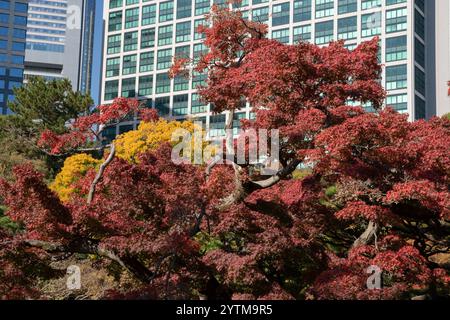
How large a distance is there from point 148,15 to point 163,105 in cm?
1167

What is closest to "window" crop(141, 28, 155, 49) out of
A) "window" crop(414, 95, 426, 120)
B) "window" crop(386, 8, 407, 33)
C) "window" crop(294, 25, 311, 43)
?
"window" crop(294, 25, 311, 43)

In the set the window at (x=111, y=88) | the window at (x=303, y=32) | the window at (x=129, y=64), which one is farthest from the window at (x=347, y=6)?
the window at (x=111, y=88)

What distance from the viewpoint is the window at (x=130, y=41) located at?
226 feet

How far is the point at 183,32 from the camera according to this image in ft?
216

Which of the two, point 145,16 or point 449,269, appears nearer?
point 449,269

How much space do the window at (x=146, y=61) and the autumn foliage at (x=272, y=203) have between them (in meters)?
54.9

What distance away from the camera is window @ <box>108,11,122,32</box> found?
231 ft

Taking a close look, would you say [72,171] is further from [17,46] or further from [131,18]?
[17,46]

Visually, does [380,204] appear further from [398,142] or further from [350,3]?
[350,3]

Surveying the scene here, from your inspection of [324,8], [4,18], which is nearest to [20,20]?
[4,18]

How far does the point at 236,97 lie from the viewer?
41.6 feet

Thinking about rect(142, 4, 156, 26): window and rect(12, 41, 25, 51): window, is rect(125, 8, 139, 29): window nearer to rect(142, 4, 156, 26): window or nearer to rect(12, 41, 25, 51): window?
rect(142, 4, 156, 26): window
